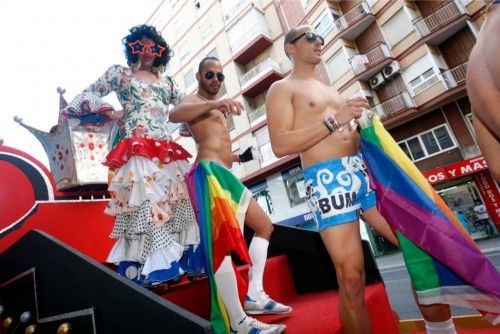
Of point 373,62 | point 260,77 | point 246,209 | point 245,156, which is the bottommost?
point 246,209

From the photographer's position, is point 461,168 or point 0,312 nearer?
point 0,312

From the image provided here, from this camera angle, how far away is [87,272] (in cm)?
147

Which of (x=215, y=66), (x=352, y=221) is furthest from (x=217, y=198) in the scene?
(x=215, y=66)

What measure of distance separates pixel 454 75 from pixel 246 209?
15.1 meters

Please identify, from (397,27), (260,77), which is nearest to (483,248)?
(397,27)

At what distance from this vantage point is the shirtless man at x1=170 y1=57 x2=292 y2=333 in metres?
1.74

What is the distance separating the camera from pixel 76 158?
2.77 m

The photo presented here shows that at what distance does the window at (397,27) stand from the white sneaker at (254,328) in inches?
634

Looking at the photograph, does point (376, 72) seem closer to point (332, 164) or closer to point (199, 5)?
point (199, 5)

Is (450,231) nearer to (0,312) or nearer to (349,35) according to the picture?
(0,312)

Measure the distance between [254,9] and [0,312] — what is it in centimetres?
1843

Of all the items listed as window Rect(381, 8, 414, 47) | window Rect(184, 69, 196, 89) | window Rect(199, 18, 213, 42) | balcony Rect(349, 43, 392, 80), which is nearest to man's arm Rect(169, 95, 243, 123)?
balcony Rect(349, 43, 392, 80)

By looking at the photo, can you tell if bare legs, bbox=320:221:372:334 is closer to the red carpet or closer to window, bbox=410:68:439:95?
the red carpet

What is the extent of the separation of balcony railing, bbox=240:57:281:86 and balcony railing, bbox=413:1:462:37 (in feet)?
21.9
